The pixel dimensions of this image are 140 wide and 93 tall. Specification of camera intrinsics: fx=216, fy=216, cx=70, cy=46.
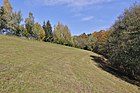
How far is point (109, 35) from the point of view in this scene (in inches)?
1791

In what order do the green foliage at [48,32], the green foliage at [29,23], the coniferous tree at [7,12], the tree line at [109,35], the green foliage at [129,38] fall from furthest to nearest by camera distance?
1. the green foliage at [48,32]
2. the green foliage at [29,23]
3. the coniferous tree at [7,12]
4. the tree line at [109,35]
5. the green foliage at [129,38]

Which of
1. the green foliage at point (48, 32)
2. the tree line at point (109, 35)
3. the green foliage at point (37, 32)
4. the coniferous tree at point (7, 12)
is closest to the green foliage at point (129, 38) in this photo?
the tree line at point (109, 35)

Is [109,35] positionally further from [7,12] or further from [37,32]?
[37,32]

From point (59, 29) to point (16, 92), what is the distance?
9258 centimetres

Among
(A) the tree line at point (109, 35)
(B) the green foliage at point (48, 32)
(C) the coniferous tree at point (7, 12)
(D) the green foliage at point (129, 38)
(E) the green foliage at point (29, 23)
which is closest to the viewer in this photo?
(D) the green foliage at point (129, 38)

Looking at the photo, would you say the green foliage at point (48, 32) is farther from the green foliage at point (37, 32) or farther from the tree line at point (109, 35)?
the green foliage at point (37, 32)

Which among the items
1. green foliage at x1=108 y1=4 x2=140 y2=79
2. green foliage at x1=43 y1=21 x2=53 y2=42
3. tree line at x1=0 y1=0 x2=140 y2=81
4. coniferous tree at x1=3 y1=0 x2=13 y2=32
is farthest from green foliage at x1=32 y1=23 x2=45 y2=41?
green foliage at x1=108 y1=4 x2=140 y2=79

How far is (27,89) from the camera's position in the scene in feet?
34.2

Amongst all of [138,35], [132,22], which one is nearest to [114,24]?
[132,22]

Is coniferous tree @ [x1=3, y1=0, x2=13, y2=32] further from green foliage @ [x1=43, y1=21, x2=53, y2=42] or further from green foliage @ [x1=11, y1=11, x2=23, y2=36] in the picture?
green foliage @ [x1=43, y1=21, x2=53, y2=42]

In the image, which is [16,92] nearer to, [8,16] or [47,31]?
[8,16]

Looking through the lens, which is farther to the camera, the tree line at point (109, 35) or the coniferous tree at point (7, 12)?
the coniferous tree at point (7, 12)

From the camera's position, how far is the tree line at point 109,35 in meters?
27.8

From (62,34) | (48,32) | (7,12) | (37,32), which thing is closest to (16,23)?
(7,12)
